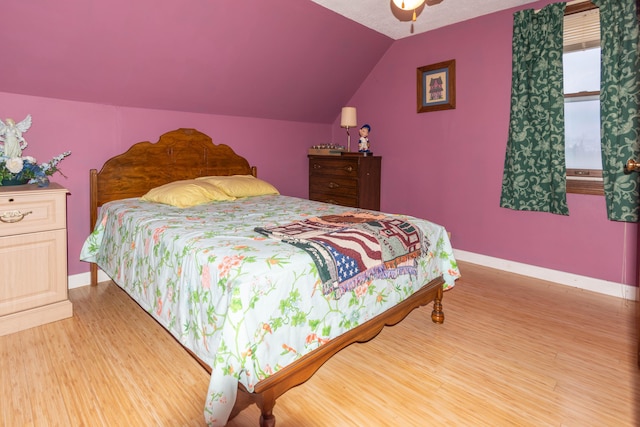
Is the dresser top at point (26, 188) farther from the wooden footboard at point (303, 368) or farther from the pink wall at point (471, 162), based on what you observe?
the pink wall at point (471, 162)

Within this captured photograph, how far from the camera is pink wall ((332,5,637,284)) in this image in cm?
332

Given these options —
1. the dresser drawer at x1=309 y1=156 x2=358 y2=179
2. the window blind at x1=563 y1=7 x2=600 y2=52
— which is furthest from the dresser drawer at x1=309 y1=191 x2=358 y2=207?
the window blind at x1=563 y1=7 x2=600 y2=52

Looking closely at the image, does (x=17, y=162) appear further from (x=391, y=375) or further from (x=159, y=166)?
(x=391, y=375)

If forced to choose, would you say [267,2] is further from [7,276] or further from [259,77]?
[7,276]

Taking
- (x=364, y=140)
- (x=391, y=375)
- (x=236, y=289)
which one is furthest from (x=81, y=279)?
(x=364, y=140)

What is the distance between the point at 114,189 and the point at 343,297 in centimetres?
257

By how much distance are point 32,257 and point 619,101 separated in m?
4.51

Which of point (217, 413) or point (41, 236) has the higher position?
point (41, 236)

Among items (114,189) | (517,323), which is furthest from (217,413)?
(114,189)

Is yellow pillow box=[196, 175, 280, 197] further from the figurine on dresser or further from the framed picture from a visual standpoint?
the framed picture

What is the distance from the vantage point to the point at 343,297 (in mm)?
1835

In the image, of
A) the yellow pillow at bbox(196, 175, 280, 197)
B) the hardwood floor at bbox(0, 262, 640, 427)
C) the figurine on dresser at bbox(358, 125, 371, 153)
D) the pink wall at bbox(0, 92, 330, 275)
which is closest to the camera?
the hardwood floor at bbox(0, 262, 640, 427)

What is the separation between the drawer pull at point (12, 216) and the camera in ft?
7.76

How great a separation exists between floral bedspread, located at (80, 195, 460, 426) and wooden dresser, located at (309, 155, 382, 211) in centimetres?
189
